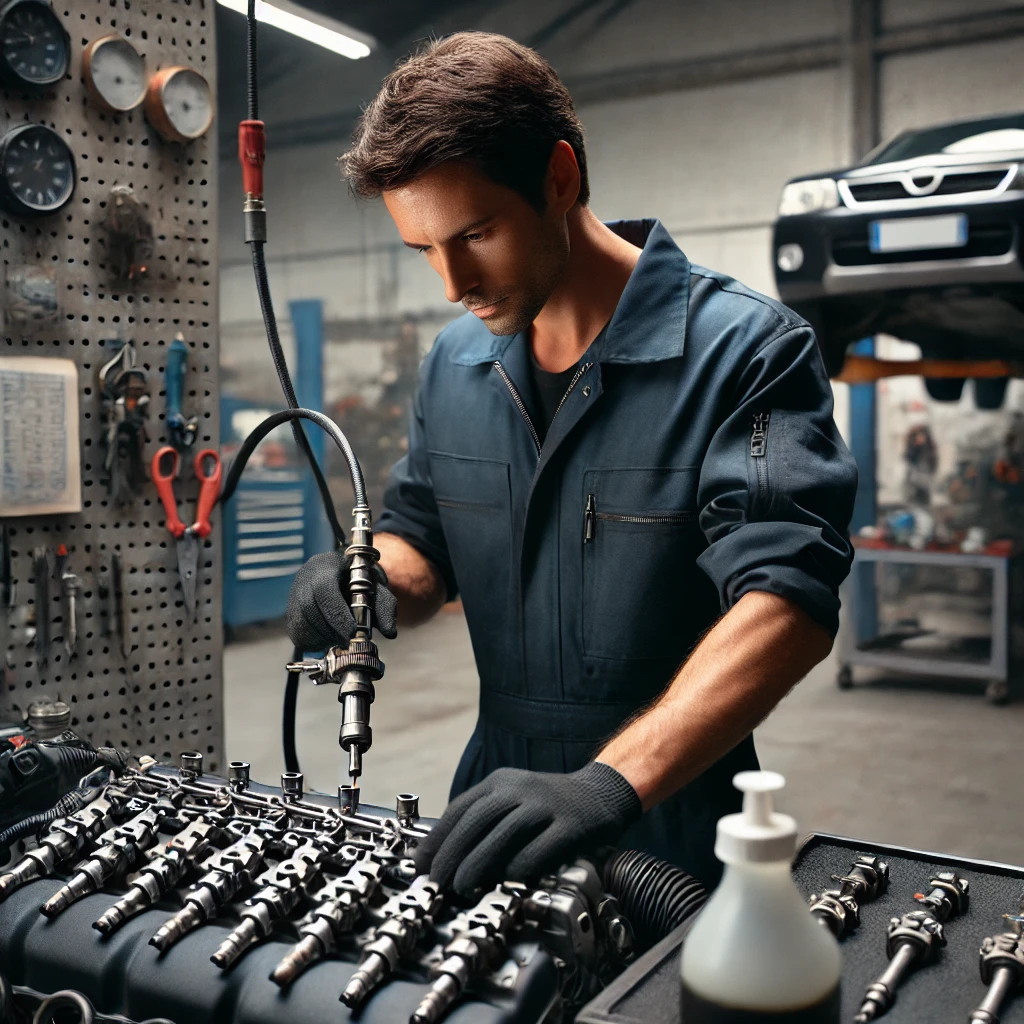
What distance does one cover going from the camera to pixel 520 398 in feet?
3.93

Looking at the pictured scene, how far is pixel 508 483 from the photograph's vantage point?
3.96 ft

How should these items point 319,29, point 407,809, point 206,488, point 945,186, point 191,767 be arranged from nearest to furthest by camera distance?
point 407,809, point 191,767, point 206,488, point 945,186, point 319,29

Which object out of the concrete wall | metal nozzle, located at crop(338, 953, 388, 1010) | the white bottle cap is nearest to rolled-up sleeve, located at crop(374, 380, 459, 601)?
metal nozzle, located at crop(338, 953, 388, 1010)

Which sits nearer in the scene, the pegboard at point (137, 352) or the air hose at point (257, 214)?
the air hose at point (257, 214)

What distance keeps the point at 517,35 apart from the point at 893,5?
6.40 feet

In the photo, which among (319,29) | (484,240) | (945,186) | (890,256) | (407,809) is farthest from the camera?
(319,29)

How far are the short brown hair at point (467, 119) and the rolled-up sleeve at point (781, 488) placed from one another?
0.29 m

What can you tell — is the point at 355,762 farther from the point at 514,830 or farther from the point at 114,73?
the point at 114,73

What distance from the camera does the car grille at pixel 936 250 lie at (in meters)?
3.14

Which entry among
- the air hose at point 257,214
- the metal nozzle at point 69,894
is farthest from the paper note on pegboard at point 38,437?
the metal nozzle at point 69,894

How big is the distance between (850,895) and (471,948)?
27 cm

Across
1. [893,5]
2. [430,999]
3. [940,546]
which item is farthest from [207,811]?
[893,5]

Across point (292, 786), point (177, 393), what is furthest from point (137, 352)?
point (292, 786)

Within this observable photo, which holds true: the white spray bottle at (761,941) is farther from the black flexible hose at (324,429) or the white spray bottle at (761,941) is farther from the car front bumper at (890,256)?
the car front bumper at (890,256)
